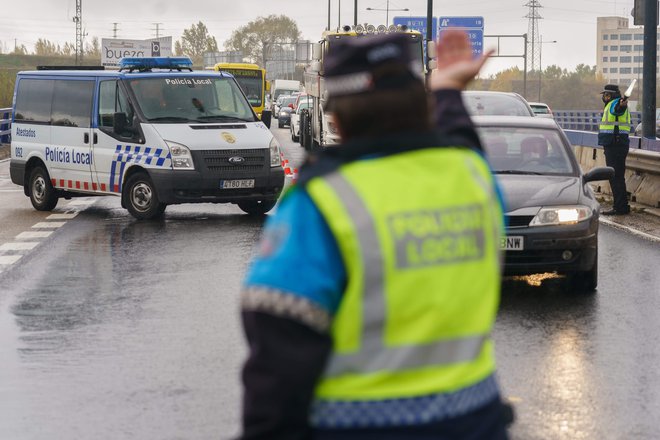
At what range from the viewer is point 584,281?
11328 mm

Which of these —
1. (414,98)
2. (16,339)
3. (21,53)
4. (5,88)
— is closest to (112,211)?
(16,339)

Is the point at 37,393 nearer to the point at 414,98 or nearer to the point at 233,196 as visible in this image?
the point at 414,98

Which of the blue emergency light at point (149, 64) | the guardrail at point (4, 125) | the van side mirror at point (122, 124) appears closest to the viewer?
the van side mirror at point (122, 124)

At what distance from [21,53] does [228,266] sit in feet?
445

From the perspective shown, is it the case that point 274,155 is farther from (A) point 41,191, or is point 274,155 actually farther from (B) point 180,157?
(A) point 41,191

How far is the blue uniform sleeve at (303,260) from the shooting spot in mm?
2594

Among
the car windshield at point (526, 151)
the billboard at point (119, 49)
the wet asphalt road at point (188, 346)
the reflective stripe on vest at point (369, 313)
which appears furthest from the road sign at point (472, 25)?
the reflective stripe on vest at point (369, 313)

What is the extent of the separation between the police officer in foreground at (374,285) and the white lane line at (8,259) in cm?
1101

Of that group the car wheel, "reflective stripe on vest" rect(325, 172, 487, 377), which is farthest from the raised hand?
the car wheel

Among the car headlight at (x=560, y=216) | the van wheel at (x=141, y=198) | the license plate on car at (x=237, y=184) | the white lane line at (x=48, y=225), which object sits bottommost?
the white lane line at (x=48, y=225)

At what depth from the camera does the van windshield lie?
17719mm

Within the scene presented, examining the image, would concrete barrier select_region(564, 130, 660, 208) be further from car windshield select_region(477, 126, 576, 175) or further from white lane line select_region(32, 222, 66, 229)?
white lane line select_region(32, 222, 66, 229)

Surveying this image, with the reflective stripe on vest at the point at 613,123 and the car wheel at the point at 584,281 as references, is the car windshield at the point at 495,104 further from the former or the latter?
the car wheel at the point at 584,281

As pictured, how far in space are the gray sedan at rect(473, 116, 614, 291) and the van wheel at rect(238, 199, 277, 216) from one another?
6.43m
